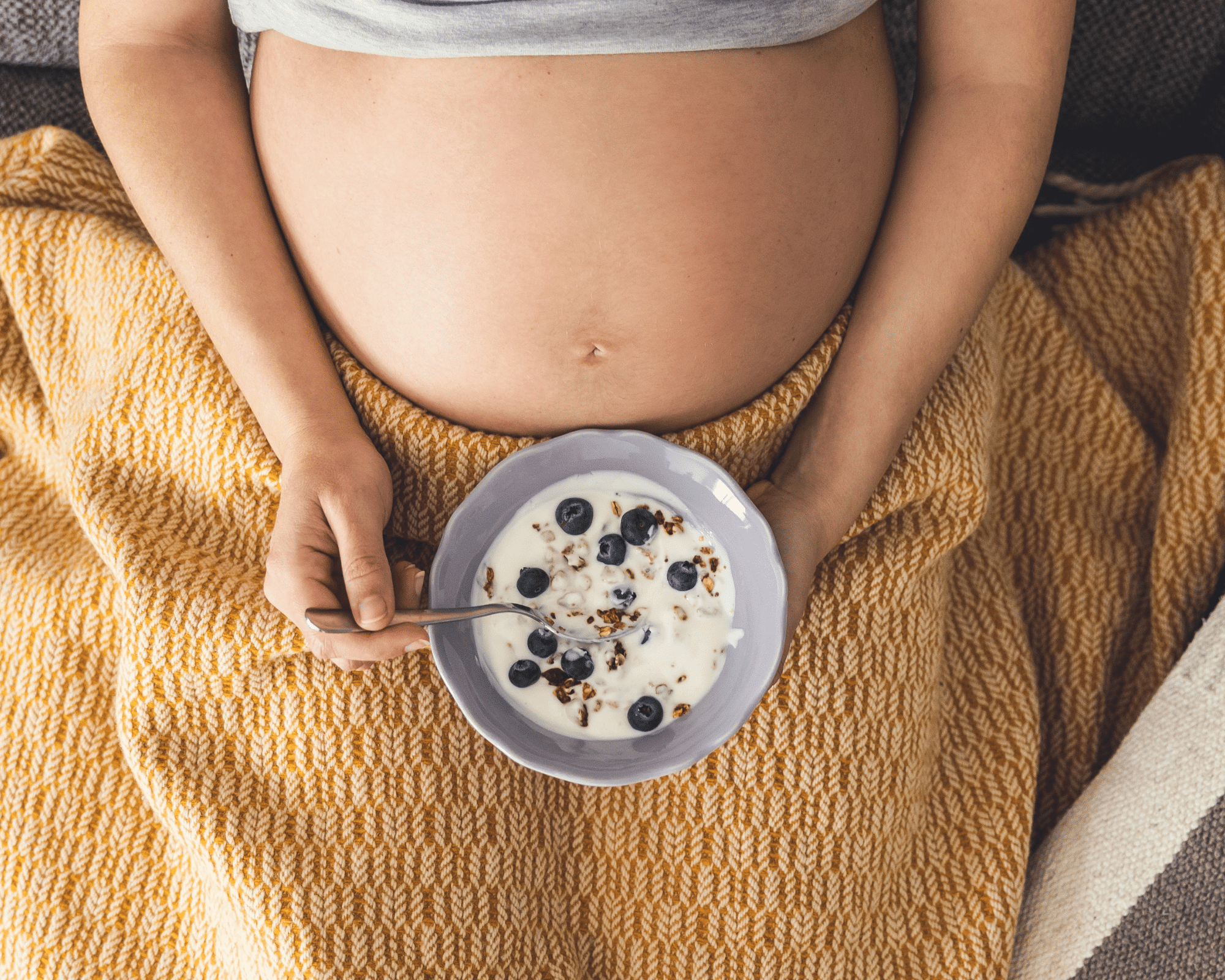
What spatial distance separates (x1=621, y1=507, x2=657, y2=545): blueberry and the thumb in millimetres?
177

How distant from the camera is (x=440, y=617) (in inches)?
25.1

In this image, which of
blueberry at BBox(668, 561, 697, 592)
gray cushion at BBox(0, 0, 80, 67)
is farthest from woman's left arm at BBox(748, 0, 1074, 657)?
gray cushion at BBox(0, 0, 80, 67)

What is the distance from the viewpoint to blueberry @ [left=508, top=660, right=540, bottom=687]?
0.67 meters

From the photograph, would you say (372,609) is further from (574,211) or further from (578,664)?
(574,211)

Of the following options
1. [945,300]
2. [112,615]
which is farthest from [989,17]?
[112,615]

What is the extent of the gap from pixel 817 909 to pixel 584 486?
411 millimetres

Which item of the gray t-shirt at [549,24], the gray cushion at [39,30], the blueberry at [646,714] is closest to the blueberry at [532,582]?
the blueberry at [646,714]

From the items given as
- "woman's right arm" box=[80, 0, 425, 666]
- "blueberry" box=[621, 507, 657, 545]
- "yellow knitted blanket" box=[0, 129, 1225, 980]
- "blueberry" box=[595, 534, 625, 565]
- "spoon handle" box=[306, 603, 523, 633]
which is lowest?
"yellow knitted blanket" box=[0, 129, 1225, 980]

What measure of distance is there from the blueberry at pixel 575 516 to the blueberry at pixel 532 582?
4cm

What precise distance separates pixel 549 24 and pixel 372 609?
1.39 ft

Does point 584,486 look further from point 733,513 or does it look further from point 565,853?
point 565,853

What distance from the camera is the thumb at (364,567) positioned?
2.08ft

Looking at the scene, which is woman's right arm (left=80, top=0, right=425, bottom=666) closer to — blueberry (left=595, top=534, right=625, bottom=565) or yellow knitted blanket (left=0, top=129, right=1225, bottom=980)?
yellow knitted blanket (left=0, top=129, right=1225, bottom=980)

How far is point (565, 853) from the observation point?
2.63 feet
